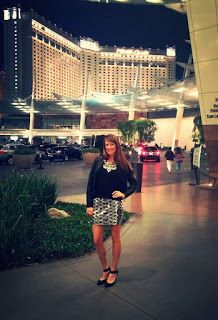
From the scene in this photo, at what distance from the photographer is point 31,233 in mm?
6023

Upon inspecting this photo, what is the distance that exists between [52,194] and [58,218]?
122 centimetres

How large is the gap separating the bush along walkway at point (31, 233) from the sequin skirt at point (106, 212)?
1479 mm

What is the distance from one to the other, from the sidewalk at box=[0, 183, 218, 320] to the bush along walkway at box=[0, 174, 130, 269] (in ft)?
0.81

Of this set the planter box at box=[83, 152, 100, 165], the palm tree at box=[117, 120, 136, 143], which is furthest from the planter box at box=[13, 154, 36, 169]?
the palm tree at box=[117, 120, 136, 143]

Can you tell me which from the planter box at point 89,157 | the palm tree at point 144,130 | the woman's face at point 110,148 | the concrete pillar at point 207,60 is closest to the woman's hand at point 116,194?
the woman's face at point 110,148

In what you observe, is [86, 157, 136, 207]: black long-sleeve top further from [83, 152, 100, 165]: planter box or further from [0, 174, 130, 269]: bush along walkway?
[83, 152, 100, 165]: planter box

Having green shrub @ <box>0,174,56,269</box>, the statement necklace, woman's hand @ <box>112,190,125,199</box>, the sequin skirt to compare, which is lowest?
green shrub @ <box>0,174,56,269</box>

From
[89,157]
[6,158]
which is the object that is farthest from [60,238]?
[6,158]

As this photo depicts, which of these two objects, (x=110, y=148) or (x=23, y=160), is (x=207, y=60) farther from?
(x=23, y=160)

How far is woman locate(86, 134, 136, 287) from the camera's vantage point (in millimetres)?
4586

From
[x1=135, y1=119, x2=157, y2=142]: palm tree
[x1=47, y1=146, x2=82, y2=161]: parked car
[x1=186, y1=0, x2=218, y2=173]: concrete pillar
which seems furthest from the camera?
[x1=135, y1=119, x2=157, y2=142]: palm tree

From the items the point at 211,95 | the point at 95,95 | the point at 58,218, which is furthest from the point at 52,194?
the point at 95,95

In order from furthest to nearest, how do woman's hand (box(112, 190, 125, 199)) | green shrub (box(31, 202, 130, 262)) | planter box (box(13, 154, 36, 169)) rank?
planter box (box(13, 154, 36, 169))
green shrub (box(31, 202, 130, 262))
woman's hand (box(112, 190, 125, 199))

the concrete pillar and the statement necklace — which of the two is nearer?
the statement necklace
